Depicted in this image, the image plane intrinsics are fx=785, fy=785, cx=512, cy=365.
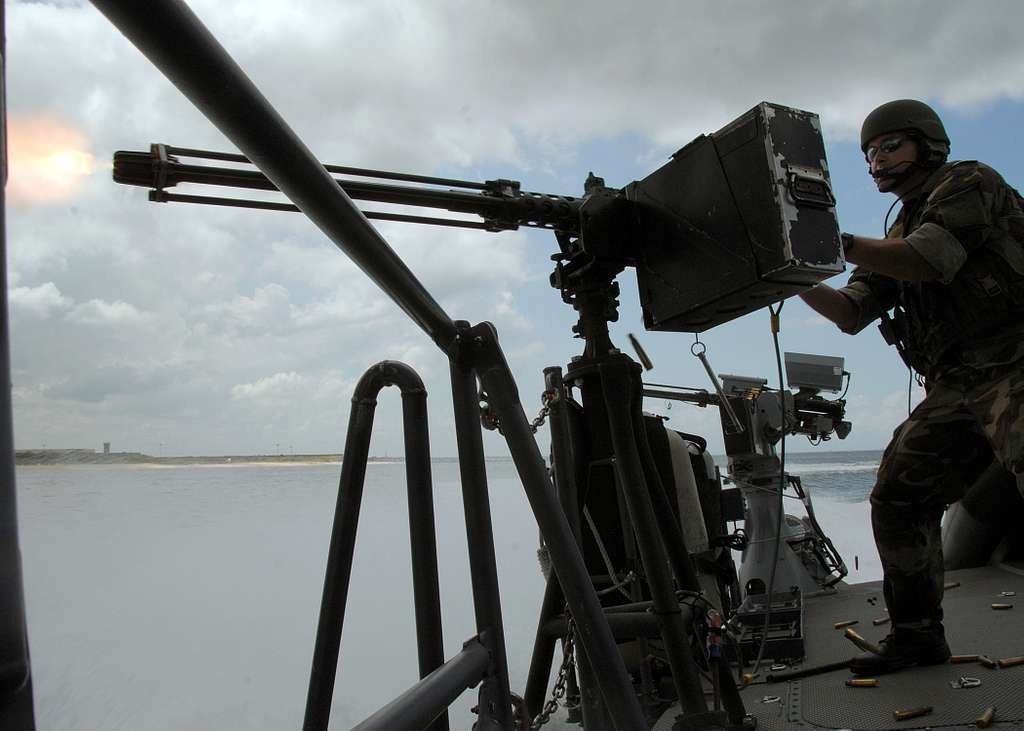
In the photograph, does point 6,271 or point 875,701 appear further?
point 875,701

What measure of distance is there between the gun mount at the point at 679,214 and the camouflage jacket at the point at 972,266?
550 mm

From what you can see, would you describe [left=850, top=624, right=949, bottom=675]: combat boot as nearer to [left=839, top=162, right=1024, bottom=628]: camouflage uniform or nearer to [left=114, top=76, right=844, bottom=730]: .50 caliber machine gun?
[left=839, top=162, right=1024, bottom=628]: camouflage uniform

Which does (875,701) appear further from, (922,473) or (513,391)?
(513,391)

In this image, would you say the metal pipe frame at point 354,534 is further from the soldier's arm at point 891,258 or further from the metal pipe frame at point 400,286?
the soldier's arm at point 891,258

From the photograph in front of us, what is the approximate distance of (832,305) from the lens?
8.13 ft

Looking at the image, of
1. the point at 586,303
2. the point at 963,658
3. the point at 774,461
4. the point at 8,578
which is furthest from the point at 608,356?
the point at 774,461

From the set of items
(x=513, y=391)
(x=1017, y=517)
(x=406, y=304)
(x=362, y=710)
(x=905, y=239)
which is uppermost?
(x=905, y=239)

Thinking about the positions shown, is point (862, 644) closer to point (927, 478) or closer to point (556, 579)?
point (927, 478)

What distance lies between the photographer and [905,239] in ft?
6.91

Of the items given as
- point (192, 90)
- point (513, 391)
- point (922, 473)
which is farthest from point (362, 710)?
point (192, 90)

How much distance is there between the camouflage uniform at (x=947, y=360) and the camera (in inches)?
84.5

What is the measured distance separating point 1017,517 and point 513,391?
3511mm

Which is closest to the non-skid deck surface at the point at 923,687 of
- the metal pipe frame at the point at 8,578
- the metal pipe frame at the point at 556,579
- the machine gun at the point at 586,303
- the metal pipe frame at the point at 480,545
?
the machine gun at the point at 586,303

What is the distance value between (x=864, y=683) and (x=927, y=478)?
0.62 meters
